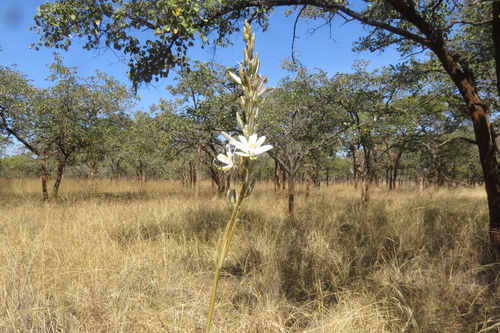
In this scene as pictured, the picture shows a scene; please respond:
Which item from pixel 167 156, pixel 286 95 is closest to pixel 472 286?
pixel 286 95

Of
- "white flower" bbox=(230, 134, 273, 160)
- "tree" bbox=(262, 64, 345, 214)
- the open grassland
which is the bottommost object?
the open grassland

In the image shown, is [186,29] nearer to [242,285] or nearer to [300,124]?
[242,285]

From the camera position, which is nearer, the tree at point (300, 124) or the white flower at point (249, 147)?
the white flower at point (249, 147)

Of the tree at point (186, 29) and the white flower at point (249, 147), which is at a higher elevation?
the tree at point (186, 29)

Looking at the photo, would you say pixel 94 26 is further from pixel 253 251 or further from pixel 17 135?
pixel 17 135

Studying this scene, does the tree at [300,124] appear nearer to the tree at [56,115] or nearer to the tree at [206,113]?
the tree at [206,113]

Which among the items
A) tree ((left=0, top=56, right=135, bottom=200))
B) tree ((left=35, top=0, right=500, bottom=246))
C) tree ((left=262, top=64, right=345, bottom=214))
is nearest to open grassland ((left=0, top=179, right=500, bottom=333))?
tree ((left=35, top=0, right=500, bottom=246))

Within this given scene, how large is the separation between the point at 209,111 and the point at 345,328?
24.5ft

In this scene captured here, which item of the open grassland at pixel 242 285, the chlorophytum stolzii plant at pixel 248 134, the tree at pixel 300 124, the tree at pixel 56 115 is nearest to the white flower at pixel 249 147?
the chlorophytum stolzii plant at pixel 248 134

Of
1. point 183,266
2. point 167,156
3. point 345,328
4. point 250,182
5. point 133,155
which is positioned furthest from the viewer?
point 167,156

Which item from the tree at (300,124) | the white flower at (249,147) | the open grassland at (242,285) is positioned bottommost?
the open grassland at (242,285)

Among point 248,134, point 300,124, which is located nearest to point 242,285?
point 248,134

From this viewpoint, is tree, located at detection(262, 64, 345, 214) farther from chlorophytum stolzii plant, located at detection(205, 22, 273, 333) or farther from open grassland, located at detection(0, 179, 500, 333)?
chlorophytum stolzii plant, located at detection(205, 22, 273, 333)

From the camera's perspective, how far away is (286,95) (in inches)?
306
